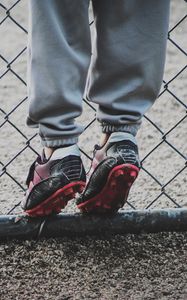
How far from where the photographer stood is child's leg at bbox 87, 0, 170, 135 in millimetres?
1825

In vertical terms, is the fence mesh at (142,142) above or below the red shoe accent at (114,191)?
below

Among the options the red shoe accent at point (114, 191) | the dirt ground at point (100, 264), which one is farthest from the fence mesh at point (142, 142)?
the red shoe accent at point (114, 191)

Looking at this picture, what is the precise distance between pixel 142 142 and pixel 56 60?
1239 mm

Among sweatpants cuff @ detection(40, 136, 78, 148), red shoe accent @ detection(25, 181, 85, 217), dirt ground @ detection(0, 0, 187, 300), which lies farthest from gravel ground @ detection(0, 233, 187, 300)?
sweatpants cuff @ detection(40, 136, 78, 148)

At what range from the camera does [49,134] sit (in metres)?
1.82

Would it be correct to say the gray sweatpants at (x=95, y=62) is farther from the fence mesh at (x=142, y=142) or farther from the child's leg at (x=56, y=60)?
the fence mesh at (x=142, y=142)

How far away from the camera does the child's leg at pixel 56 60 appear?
1.75 metres

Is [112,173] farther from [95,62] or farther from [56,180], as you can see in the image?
[95,62]

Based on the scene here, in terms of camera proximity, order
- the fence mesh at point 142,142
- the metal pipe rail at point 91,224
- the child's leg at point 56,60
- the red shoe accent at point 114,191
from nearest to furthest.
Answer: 1. the child's leg at point 56,60
2. the red shoe accent at point 114,191
3. the metal pipe rail at point 91,224
4. the fence mesh at point 142,142

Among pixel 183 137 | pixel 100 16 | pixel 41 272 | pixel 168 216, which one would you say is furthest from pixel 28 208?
pixel 183 137

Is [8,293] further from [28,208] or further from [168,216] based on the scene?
[168,216]

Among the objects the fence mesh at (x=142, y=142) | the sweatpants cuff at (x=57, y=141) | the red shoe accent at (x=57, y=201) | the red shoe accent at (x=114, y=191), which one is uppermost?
the sweatpants cuff at (x=57, y=141)

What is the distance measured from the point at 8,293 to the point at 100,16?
0.71 metres

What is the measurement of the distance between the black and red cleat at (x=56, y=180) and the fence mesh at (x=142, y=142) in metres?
0.27
